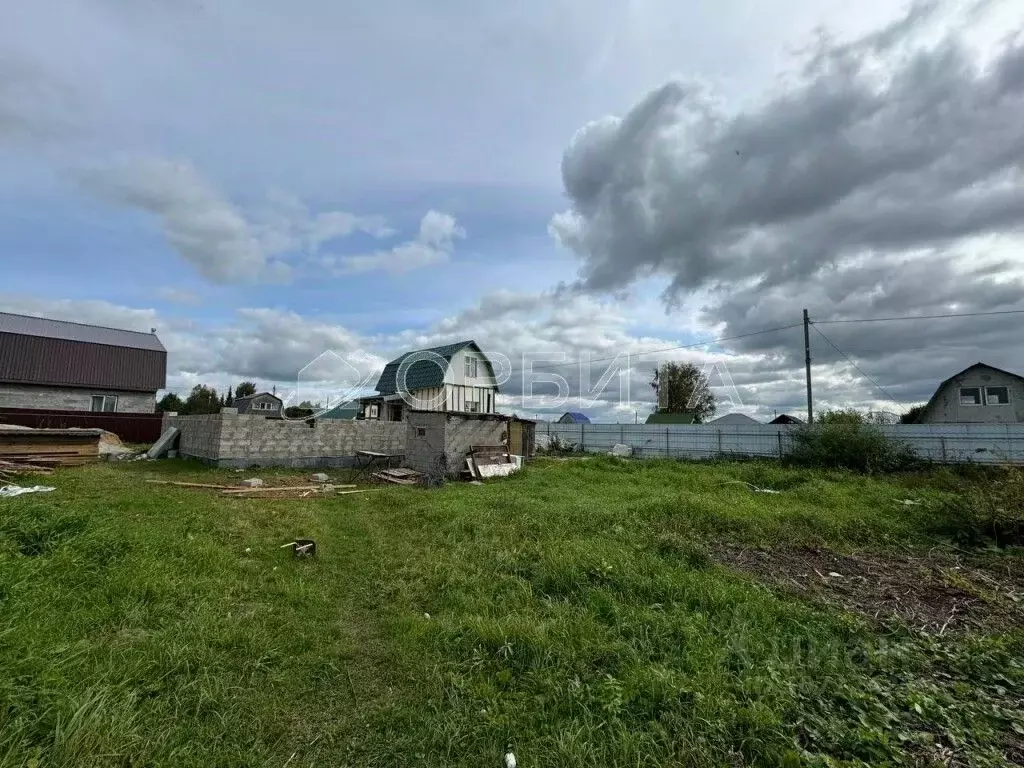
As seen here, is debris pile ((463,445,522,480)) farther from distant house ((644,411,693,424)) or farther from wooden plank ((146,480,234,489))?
distant house ((644,411,693,424))

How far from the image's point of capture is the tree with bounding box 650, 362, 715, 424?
4031 centimetres

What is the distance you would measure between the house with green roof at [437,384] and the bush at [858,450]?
14172mm

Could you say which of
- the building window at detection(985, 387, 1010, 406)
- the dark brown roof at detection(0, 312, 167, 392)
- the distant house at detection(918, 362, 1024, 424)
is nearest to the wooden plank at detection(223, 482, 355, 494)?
the dark brown roof at detection(0, 312, 167, 392)

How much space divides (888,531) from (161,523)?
1115cm

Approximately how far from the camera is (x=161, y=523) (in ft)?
21.0

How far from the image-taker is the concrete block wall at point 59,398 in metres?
21.8

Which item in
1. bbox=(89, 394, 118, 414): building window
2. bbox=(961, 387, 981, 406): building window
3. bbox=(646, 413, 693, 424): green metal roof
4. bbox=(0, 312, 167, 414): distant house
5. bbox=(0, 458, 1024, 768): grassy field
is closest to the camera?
bbox=(0, 458, 1024, 768): grassy field

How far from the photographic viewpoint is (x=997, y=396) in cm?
2131

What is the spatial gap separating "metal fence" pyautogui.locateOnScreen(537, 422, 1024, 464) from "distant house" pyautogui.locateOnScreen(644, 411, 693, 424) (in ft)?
37.1

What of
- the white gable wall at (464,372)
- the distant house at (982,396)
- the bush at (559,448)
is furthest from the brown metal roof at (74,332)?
the distant house at (982,396)

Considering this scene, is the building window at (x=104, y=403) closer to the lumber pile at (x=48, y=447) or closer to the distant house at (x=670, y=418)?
the lumber pile at (x=48, y=447)

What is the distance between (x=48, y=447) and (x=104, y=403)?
580 inches

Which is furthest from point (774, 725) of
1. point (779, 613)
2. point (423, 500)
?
point (423, 500)

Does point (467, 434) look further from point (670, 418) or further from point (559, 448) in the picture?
point (670, 418)
